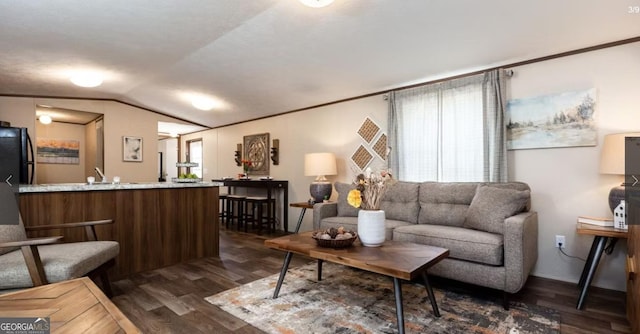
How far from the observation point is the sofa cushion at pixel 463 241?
2.28 m

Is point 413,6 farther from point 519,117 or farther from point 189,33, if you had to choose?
point 189,33

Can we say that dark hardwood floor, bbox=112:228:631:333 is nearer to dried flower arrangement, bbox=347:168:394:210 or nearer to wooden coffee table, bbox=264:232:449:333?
wooden coffee table, bbox=264:232:449:333

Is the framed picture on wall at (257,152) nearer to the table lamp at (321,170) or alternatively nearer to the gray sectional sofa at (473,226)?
the table lamp at (321,170)

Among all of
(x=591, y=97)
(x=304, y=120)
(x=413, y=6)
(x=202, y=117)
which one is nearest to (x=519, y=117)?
(x=591, y=97)

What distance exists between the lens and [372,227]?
2.18 m

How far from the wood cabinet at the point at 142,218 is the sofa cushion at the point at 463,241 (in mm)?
2283

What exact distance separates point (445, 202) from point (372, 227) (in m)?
1.32

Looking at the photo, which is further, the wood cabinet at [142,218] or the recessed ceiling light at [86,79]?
the recessed ceiling light at [86,79]

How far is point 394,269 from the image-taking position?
66.4 inches

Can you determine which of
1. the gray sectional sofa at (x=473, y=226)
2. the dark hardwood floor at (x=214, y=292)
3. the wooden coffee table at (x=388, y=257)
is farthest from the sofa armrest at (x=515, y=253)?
the wooden coffee table at (x=388, y=257)

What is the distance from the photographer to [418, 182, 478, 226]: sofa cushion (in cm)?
297

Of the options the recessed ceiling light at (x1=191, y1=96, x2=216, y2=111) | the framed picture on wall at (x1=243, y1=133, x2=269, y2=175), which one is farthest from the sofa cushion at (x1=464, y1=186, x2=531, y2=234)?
the recessed ceiling light at (x1=191, y1=96, x2=216, y2=111)

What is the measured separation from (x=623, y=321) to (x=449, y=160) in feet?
6.30

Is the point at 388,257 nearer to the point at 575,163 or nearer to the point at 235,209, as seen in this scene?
the point at 575,163
